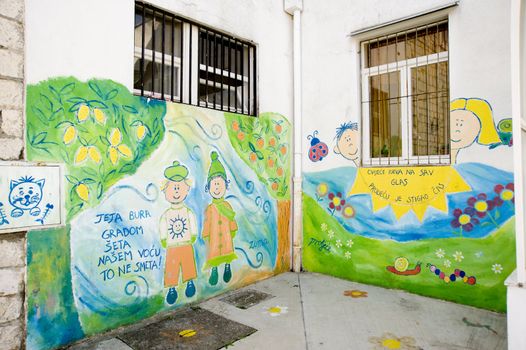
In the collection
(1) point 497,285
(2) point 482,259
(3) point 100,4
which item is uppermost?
(3) point 100,4

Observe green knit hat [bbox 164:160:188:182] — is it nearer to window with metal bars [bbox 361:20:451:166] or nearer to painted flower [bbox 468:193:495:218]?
window with metal bars [bbox 361:20:451:166]

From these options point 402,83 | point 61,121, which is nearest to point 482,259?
point 402,83

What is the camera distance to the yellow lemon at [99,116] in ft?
10.4

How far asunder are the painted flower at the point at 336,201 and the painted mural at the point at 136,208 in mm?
968

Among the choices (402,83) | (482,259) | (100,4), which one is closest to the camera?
(100,4)

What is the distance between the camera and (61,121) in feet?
9.64

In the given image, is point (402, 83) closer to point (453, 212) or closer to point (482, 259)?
point (453, 212)

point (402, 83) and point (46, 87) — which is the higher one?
point (402, 83)

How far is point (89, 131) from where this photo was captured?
3113mm

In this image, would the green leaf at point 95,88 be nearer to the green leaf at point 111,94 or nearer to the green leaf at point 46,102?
the green leaf at point 111,94

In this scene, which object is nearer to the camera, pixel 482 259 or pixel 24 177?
pixel 24 177

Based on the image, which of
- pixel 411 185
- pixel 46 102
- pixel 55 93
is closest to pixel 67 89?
pixel 55 93

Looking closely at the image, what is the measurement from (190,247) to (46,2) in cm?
263

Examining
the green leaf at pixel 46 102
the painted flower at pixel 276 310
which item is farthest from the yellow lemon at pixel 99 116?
the painted flower at pixel 276 310
